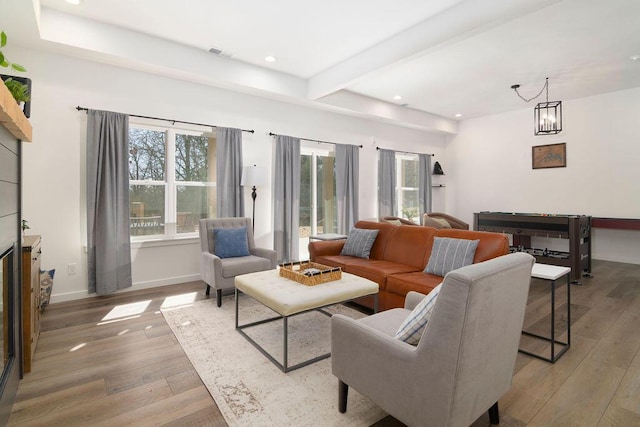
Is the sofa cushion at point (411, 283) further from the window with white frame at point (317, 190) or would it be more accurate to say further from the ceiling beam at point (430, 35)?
the window with white frame at point (317, 190)

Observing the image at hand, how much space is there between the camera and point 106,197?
12.4 feet

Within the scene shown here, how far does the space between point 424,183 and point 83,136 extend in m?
6.22

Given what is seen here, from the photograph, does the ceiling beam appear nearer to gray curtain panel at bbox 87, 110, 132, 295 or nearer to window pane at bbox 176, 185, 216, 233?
window pane at bbox 176, 185, 216, 233

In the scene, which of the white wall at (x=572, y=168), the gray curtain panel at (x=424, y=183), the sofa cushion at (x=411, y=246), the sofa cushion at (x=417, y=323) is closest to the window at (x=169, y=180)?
Answer: the sofa cushion at (x=411, y=246)

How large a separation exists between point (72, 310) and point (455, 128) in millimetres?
7733

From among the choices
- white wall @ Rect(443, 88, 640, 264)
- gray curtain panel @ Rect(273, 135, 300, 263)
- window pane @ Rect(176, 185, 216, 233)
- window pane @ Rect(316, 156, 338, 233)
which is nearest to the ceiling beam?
gray curtain panel @ Rect(273, 135, 300, 263)

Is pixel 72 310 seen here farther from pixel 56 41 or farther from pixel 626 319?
pixel 626 319

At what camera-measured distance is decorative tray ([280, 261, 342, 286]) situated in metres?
2.67

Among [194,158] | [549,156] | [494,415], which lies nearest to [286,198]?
[194,158]

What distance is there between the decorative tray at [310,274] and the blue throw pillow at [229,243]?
1.18 m

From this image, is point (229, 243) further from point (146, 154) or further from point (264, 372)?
point (264, 372)

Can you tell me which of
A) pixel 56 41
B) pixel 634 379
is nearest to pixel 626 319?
pixel 634 379

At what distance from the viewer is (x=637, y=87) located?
5.44 metres

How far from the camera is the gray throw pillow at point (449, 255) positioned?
9.71ft
